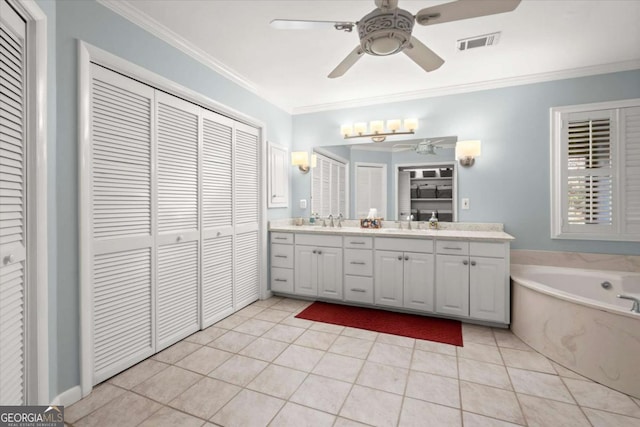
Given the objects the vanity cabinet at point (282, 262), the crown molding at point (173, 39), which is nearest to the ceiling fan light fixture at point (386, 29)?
the crown molding at point (173, 39)

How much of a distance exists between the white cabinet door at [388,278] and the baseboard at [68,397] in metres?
2.55

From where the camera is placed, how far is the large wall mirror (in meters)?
3.47

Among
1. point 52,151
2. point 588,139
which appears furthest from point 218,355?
point 588,139

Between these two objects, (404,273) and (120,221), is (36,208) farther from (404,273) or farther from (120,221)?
(404,273)

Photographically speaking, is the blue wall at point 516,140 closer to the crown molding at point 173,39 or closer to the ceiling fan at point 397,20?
the ceiling fan at point 397,20

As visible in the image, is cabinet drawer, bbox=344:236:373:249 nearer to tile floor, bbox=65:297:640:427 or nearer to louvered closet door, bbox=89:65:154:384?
tile floor, bbox=65:297:640:427

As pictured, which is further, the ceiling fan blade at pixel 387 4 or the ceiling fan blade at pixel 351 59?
the ceiling fan blade at pixel 351 59

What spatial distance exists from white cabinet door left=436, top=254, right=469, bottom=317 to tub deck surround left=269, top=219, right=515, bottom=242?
0.24 metres

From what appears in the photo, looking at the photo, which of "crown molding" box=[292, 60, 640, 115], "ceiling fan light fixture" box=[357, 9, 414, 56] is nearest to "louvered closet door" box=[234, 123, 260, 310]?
"crown molding" box=[292, 60, 640, 115]

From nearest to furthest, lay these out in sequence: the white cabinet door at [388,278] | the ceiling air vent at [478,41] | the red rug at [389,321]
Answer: the ceiling air vent at [478,41] → the red rug at [389,321] → the white cabinet door at [388,278]

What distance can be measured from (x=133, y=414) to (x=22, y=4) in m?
2.16

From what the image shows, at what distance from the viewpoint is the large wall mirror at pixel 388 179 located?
3.47m

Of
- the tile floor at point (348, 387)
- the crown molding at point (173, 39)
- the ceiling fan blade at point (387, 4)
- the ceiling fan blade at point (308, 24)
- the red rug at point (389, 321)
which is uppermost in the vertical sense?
the crown molding at point (173, 39)

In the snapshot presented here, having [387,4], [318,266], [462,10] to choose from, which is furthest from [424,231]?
[387,4]
